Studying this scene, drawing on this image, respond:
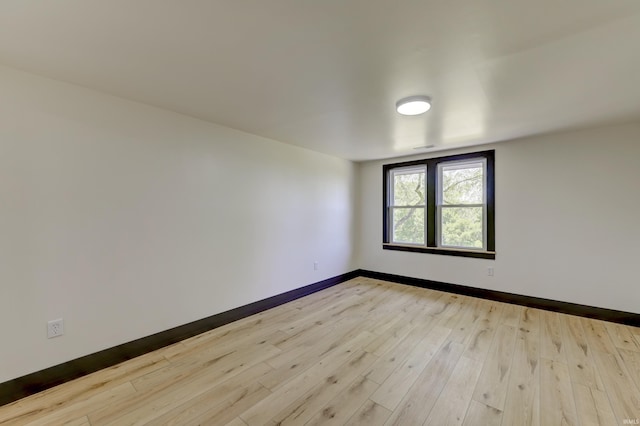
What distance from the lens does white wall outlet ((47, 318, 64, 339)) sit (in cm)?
195

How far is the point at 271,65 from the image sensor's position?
1.78m

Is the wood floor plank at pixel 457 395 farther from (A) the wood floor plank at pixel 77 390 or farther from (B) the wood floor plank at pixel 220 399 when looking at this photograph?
(A) the wood floor plank at pixel 77 390

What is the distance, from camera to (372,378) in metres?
2.05

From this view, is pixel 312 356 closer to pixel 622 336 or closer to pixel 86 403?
pixel 86 403

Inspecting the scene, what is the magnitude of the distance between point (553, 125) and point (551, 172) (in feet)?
2.21

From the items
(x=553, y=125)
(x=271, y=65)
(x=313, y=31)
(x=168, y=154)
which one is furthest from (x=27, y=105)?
(x=553, y=125)

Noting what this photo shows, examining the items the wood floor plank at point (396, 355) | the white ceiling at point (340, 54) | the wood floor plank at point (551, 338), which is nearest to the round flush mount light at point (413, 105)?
the white ceiling at point (340, 54)

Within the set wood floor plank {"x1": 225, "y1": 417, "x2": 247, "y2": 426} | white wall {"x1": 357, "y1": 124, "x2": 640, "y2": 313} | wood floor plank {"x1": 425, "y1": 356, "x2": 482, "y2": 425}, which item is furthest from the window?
wood floor plank {"x1": 225, "y1": 417, "x2": 247, "y2": 426}

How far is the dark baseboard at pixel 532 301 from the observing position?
9.77 ft

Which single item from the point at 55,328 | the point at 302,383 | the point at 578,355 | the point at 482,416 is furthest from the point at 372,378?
the point at 55,328

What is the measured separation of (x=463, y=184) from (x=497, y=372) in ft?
9.23

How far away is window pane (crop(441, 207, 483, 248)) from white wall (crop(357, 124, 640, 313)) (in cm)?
26

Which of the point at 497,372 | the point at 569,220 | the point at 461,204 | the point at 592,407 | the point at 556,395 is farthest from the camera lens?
the point at 461,204

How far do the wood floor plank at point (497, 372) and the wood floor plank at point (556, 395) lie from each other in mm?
213
